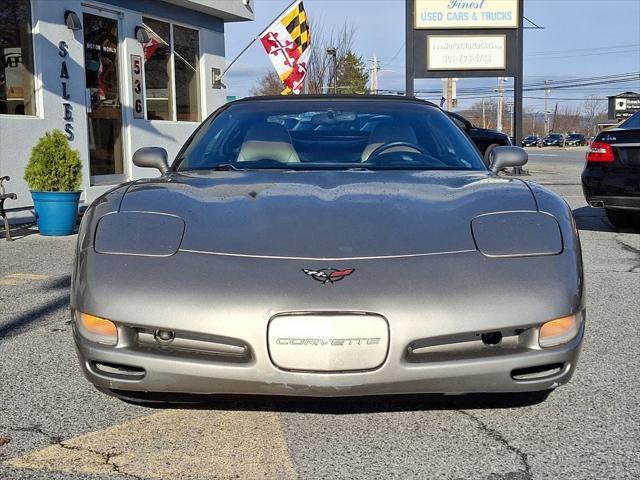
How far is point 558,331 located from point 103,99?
1069cm

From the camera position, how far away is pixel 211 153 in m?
3.75

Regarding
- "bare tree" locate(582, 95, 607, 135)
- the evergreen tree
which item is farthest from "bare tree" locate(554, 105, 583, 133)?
the evergreen tree

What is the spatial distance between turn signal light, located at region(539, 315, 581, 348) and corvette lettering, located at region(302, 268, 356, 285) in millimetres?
653

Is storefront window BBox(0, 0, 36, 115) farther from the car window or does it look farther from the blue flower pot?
the car window

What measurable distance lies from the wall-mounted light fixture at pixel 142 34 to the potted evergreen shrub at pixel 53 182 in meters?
4.96

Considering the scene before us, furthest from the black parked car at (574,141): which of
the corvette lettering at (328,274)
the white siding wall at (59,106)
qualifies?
the corvette lettering at (328,274)

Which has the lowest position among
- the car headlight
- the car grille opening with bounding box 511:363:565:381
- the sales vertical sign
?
the car grille opening with bounding box 511:363:565:381

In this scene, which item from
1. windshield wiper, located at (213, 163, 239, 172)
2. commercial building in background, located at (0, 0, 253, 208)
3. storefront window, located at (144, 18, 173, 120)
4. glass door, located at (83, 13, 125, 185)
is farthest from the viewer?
storefront window, located at (144, 18, 173, 120)

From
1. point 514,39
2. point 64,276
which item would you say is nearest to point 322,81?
point 514,39

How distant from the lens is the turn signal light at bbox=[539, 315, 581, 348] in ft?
7.89

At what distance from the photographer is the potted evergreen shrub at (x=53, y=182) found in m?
8.02

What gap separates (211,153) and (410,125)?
3.43 ft

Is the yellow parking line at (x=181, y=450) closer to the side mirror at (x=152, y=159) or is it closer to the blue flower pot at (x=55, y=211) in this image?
the side mirror at (x=152, y=159)

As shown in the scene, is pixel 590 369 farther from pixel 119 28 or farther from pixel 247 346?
pixel 119 28
